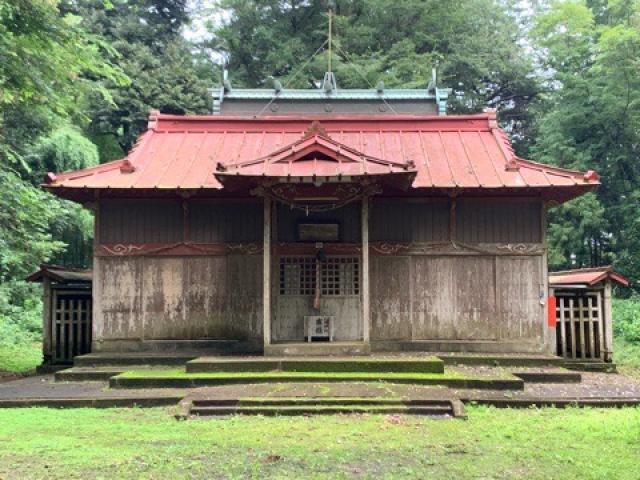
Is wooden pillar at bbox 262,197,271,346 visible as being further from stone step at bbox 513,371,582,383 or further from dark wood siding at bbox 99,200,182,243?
stone step at bbox 513,371,582,383

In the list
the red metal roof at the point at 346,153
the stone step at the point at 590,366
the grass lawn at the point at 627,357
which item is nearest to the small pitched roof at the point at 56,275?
the red metal roof at the point at 346,153

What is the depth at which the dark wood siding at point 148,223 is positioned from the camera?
41.9 ft

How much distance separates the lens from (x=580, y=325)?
13.0 metres

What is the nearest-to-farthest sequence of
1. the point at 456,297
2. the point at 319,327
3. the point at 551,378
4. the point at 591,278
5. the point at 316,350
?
the point at 551,378 < the point at 316,350 < the point at 319,327 < the point at 456,297 < the point at 591,278

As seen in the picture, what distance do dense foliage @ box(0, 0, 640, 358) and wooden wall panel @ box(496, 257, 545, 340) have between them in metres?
9.11

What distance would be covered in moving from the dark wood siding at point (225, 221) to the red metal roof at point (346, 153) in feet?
2.23

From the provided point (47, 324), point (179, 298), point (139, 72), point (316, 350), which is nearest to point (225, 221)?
point (179, 298)

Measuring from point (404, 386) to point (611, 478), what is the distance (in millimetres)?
4411

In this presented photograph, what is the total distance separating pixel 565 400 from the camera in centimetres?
915

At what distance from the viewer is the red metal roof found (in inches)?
472

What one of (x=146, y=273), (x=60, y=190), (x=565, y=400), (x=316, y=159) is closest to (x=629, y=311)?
(x=565, y=400)

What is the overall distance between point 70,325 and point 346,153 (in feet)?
24.3

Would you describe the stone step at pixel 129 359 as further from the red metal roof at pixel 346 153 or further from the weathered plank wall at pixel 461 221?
the weathered plank wall at pixel 461 221

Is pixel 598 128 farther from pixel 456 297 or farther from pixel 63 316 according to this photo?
pixel 63 316
